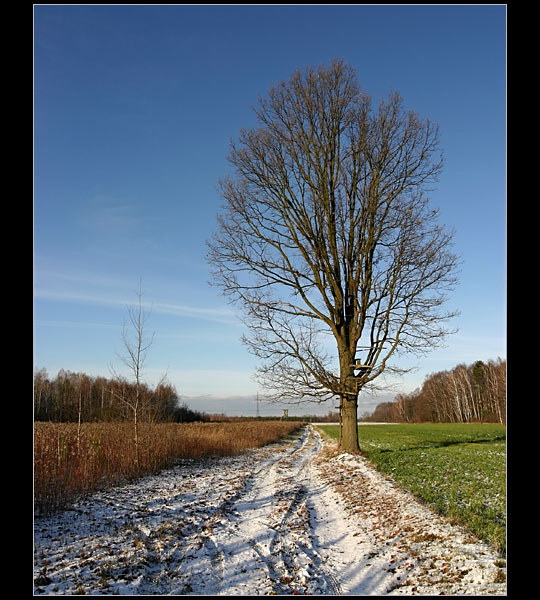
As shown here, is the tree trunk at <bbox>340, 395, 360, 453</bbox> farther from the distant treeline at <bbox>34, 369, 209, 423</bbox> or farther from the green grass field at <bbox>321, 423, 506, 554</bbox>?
the distant treeline at <bbox>34, 369, 209, 423</bbox>

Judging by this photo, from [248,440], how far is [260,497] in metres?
16.2

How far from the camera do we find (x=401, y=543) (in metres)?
5.89

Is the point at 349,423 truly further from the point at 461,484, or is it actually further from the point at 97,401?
the point at 97,401

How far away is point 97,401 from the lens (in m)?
43.4

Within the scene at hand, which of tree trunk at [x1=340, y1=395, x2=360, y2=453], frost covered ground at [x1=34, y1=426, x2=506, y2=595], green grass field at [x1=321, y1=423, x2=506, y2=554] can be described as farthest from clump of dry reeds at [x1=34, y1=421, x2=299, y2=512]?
green grass field at [x1=321, y1=423, x2=506, y2=554]

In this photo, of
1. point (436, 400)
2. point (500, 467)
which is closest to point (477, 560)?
point (500, 467)

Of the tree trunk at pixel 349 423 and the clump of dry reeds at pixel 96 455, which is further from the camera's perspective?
the tree trunk at pixel 349 423

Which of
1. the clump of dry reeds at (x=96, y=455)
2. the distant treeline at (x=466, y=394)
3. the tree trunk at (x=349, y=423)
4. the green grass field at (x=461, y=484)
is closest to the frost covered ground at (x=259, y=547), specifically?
the green grass field at (x=461, y=484)

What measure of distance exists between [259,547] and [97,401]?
42297 mm

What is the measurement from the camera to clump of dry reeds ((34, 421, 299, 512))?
26.1ft

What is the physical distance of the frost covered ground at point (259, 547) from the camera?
15.3 feet

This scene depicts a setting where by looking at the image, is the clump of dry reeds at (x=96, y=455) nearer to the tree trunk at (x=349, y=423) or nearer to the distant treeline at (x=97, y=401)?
the distant treeline at (x=97, y=401)

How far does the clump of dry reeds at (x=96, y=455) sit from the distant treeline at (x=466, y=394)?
5505cm
